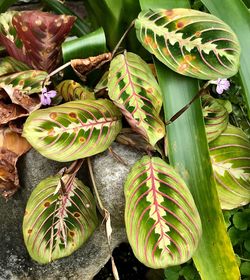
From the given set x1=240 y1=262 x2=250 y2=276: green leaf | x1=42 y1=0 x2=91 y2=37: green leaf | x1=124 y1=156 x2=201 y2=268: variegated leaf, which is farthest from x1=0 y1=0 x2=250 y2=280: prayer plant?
x1=42 y1=0 x2=91 y2=37: green leaf

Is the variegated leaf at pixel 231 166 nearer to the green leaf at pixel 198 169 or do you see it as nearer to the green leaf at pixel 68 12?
the green leaf at pixel 198 169

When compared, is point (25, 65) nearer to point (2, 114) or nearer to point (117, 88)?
point (2, 114)

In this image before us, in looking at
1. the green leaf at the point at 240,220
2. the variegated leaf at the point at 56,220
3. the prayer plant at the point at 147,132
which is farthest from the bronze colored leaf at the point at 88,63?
the green leaf at the point at 240,220

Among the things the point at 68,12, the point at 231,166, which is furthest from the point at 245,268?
the point at 68,12

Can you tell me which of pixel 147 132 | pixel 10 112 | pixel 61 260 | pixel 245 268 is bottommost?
pixel 61 260

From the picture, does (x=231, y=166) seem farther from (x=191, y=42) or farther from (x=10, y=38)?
(x=10, y=38)

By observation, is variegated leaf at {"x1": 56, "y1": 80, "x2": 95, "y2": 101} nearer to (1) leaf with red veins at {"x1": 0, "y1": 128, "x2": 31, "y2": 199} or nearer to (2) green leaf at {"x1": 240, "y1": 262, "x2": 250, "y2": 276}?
(1) leaf with red veins at {"x1": 0, "y1": 128, "x2": 31, "y2": 199}

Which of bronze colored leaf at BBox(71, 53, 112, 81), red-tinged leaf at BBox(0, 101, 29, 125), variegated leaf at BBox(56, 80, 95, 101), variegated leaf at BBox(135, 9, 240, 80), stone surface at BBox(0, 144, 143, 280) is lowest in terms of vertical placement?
stone surface at BBox(0, 144, 143, 280)
